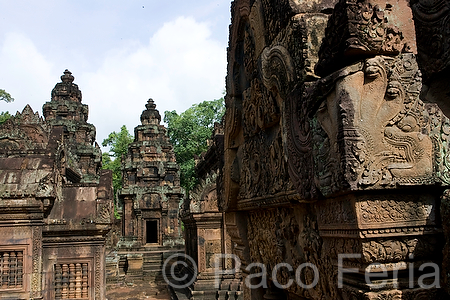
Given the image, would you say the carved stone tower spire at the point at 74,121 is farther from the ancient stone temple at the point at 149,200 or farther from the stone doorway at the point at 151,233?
the stone doorway at the point at 151,233

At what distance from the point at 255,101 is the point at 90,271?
664 cm

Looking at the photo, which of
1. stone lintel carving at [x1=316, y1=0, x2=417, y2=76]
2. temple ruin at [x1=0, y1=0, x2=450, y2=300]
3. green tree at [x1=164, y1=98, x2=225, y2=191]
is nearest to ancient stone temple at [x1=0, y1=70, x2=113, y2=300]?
temple ruin at [x1=0, y1=0, x2=450, y2=300]

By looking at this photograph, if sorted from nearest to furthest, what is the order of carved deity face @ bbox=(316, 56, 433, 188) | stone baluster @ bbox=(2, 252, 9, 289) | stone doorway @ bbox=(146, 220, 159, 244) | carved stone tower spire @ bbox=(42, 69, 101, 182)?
1. carved deity face @ bbox=(316, 56, 433, 188)
2. stone baluster @ bbox=(2, 252, 9, 289)
3. carved stone tower spire @ bbox=(42, 69, 101, 182)
4. stone doorway @ bbox=(146, 220, 159, 244)

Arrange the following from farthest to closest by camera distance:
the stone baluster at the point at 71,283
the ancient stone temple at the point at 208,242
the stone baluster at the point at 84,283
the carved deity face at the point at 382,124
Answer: the ancient stone temple at the point at 208,242
the stone baluster at the point at 84,283
the stone baluster at the point at 71,283
the carved deity face at the point at 382,124

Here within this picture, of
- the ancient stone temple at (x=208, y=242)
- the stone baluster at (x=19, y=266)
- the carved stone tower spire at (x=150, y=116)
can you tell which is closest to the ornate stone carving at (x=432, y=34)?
the stone baluster at (x=19, y=266)

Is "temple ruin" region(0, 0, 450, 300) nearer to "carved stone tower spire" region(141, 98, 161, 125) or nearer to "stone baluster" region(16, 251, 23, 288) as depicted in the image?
"stone baluster" region(16, 251, 23, 288)

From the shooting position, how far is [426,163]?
1.96 m

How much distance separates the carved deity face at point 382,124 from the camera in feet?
6.28

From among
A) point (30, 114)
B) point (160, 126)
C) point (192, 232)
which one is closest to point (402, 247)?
point (192, 232)

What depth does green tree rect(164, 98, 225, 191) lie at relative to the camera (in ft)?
123

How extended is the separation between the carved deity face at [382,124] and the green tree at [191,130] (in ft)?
115

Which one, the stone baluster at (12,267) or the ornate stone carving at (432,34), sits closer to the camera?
the ornate stone carving at (432,34)

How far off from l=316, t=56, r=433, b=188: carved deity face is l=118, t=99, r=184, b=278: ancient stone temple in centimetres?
2230

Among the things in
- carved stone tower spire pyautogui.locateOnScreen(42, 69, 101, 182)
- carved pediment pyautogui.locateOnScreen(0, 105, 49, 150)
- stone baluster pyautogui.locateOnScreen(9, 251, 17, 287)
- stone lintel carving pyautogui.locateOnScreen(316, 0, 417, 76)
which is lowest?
stone baluster pyautogui.locateOnScreen(9, 251, 17, 287)
